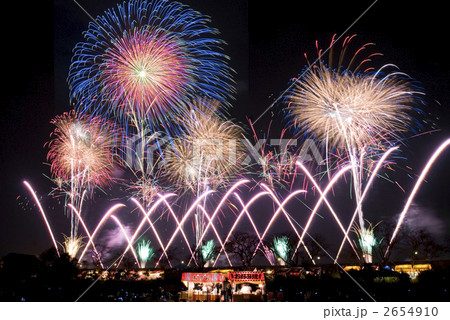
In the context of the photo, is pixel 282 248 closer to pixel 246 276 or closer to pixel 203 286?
pixel 203 286

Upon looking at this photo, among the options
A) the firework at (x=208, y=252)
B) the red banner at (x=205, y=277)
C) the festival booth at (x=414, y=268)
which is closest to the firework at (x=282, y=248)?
the firework at (x=208, y=252)

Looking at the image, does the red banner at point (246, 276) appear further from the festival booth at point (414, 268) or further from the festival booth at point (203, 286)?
the festival booth at point (414, 268)

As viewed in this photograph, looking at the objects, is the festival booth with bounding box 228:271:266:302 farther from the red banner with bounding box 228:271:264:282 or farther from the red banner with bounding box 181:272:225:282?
the red banner with bounding box 181:272:225:282

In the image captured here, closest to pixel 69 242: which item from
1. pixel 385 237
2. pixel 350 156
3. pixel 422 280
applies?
pixel 350 156

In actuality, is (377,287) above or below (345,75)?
below

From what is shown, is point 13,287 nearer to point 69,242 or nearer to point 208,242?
point 69,242

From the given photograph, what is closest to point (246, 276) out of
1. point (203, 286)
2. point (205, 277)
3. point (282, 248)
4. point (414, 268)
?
point (205, 277)
